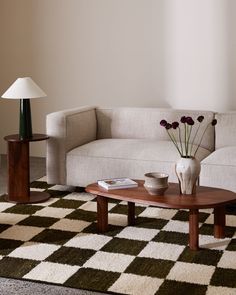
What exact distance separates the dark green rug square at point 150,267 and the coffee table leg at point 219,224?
0.47m

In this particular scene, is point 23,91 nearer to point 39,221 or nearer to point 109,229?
point 39,221

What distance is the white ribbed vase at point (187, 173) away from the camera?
131 inches

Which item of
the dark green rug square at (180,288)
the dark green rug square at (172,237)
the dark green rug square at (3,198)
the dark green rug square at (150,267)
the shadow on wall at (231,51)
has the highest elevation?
the shadow on wall at (231,51)

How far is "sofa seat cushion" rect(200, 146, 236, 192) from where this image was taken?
3832 millimetres

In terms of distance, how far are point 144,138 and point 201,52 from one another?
1.03 metres

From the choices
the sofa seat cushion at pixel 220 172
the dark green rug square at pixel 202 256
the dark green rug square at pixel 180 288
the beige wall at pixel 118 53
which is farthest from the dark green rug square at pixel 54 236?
the beige wall at pixel 118 53

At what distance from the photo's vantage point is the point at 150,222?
12.1 feet

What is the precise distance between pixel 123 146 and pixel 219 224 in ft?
4.07

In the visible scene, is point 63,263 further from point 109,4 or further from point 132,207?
point 109,4

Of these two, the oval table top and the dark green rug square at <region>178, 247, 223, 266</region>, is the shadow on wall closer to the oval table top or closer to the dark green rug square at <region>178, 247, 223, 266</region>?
the oval table top

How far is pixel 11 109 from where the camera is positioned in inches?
231

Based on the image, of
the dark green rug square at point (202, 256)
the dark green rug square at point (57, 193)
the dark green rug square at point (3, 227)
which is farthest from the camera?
the dark green rug square at point (57, 193)

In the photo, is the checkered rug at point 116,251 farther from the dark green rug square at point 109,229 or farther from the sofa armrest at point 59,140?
the sofa armrest at point 59,140

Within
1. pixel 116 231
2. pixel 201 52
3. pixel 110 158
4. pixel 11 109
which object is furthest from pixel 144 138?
pixel 11 109
